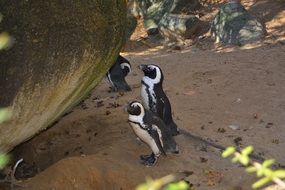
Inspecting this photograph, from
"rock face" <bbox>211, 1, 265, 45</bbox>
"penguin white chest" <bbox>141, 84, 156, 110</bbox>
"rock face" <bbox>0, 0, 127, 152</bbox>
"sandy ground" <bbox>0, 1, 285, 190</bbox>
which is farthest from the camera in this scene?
"rock face" <bbox>211, 1, 265, 45</bbox>

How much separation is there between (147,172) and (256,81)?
3.87 metres

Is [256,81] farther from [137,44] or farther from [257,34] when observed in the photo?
[137,44]

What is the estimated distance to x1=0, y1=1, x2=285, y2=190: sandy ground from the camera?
17.1 feet

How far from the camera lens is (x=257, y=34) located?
11.5 meters

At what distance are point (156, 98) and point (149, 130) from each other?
0.82m

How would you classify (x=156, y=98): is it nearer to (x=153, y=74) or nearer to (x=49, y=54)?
(x=153, y=74)

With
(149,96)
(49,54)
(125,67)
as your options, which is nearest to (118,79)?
(125,67)

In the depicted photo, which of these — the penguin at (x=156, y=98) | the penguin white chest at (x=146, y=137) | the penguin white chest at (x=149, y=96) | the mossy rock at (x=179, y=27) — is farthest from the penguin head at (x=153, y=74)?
the mossy rock at (x=179, y=27)

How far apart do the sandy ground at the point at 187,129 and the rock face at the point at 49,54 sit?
941mm

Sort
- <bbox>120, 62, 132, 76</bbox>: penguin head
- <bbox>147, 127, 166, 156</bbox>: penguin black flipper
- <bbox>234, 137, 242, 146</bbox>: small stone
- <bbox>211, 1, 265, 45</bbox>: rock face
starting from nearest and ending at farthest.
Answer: <bbox>147, 127, 166, 156</bbox>: penguin black flipper
<bbox>234, 137, 242, 146</bbox>: small stone
<bbox>120, 62, 132, 76</bbox>: penguin head
<bbox>211, 1, 265, 45</bbox>: rock face

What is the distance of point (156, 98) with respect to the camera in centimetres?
618

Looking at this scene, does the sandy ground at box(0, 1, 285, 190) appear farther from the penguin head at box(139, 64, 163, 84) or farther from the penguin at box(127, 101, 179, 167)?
the penguin head at box(139, 64, 163, 84)

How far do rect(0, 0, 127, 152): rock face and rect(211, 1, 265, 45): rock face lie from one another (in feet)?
23.9

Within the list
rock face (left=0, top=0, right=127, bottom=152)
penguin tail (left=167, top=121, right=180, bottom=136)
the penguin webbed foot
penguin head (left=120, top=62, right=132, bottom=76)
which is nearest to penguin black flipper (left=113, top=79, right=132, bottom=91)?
penguin head (left=120, top=62, right=132, bottom=76)
